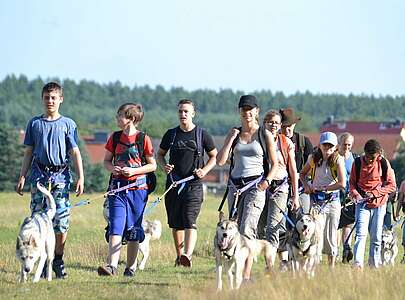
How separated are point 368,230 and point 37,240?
15.7ft

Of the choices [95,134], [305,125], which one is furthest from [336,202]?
[305,125]

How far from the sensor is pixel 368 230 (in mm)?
14281

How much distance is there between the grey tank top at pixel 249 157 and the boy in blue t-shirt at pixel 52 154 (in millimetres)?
1939

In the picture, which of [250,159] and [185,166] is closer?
[250,159]

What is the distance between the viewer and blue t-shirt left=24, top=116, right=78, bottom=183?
12.5 meters

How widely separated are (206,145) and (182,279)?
2.30m

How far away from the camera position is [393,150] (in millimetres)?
117188

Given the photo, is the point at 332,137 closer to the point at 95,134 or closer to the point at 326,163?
the point at 326,163

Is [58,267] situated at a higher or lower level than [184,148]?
lower

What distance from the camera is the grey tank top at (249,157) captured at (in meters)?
12.2

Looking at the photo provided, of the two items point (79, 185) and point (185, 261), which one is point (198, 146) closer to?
point (185, 261)

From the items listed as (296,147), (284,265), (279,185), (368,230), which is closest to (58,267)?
(284,265)

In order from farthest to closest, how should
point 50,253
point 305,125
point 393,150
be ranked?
point 305,125 < point 393,150 < point 50,253

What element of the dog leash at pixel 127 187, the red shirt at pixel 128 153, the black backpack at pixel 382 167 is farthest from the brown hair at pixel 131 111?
the black backpack at pixel 382 167
